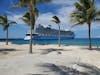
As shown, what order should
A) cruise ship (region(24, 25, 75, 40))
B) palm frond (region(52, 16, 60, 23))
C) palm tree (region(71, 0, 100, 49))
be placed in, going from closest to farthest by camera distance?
palm tree (region(71, 0, 100, 49)), palm frond (region(52, 16, 60, 23)), cruise ship (region(24, 25, 75, 40))

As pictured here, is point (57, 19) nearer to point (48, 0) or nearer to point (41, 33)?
point (48, 0)

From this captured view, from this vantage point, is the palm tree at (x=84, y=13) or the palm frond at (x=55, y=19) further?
the palm frond at (x=55, y=19)

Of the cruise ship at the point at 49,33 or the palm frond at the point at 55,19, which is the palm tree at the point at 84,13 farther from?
the cruise ship at the point at 49,33

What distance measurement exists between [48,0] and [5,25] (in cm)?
2849

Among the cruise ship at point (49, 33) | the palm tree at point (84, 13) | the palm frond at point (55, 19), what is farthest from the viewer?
the cruise ship at point (49, 33)

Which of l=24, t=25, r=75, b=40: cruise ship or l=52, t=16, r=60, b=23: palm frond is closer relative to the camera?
l=52, t=16, r=60, b=23: palm frond

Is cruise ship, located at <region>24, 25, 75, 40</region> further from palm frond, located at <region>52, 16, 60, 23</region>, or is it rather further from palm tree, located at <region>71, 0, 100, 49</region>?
palm tree, located at <region>71, 0, 100, 49</region>

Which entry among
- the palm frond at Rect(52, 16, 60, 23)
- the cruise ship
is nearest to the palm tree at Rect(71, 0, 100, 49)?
the palm frond at Rect(52, 16, 60, 23)

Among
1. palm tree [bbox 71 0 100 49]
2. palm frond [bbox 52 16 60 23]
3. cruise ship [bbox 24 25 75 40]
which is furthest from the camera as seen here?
cruise ship [bbox 24 25 75 40]

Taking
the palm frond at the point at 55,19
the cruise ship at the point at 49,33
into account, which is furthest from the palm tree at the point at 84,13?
the cruise ship at the point at 49,33

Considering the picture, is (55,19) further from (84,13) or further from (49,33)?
(49,33)

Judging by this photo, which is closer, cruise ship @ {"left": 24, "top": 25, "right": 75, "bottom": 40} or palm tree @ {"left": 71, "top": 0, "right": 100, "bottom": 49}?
palm tree @ {"left": 71, "top": 0, "right": 100, "bottom": 49}

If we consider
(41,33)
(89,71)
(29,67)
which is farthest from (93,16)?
(41,33)

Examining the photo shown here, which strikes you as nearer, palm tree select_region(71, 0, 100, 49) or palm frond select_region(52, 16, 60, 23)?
palm tree select_region(71, 0, 100, 49)
